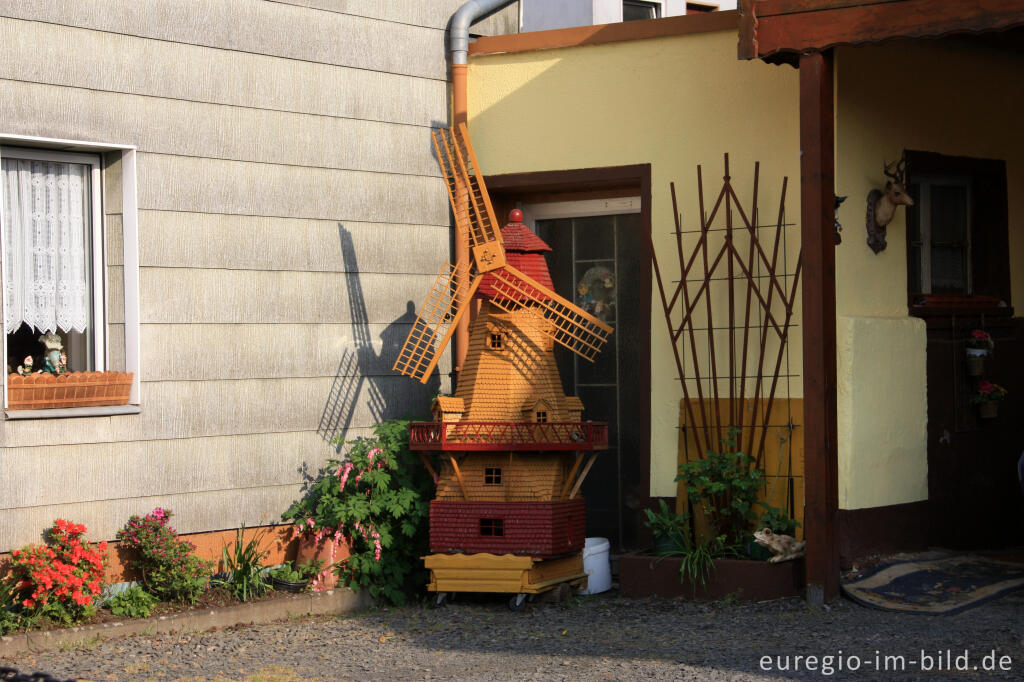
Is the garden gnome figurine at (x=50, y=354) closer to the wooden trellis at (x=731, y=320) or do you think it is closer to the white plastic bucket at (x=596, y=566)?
the white plastic bucket at (x=596, y=566)

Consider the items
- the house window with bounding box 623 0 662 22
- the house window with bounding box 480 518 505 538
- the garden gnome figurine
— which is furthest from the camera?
the house window with bounding box 623 0 662 22

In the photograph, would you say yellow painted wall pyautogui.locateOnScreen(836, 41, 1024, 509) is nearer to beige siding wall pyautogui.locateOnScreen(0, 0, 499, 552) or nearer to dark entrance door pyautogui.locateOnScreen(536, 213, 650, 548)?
dark entrance door pyautogui.locateOnScreen(536, 213, 650, 548)

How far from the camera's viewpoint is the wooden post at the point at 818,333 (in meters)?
7.52

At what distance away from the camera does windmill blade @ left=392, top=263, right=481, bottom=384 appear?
844cm

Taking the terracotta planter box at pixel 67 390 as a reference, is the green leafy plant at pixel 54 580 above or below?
below

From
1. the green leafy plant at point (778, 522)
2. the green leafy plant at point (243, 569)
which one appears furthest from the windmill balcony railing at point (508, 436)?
the green leafy plant at point (243, 569)

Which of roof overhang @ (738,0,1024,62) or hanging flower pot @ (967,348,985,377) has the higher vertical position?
roof overhang @ (738,0,1024,62)

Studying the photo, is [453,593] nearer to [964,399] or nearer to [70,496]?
[70,496]

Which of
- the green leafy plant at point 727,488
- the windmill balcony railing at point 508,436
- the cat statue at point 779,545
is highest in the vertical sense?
the windmill balcony railing at point 508,436

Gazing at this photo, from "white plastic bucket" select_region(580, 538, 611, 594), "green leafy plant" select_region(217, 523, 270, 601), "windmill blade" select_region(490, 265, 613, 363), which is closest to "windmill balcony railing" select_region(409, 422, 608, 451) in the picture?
"windmill blade" select_region(490, 265, 613, 363)

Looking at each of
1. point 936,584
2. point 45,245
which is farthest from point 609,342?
point 45,245

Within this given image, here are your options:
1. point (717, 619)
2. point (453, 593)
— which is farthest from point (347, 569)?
point (717, 619)

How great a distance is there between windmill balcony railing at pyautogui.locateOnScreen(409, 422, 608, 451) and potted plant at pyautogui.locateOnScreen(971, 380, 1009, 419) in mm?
2782

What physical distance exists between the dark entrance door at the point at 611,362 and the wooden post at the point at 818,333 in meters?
1.83
